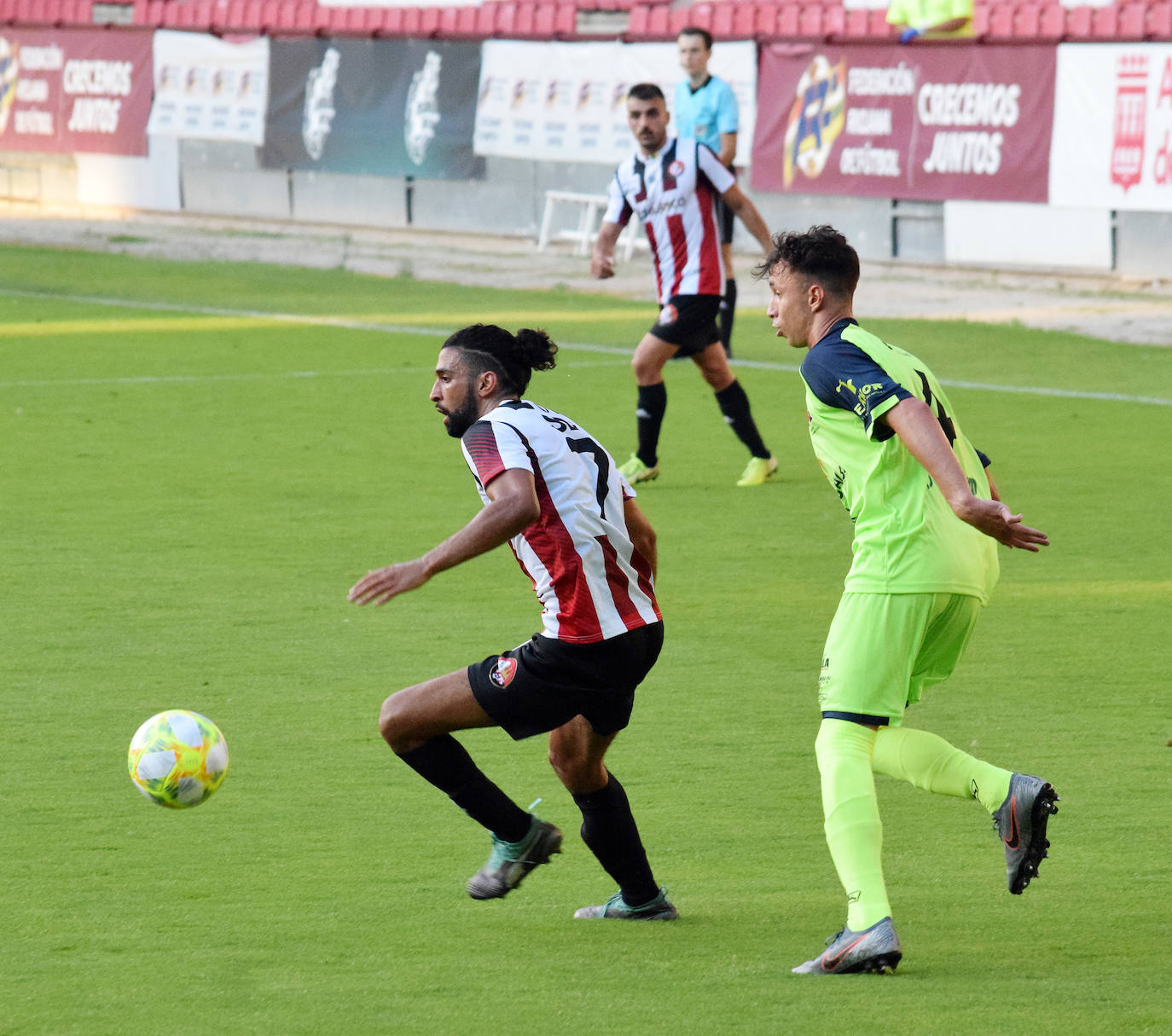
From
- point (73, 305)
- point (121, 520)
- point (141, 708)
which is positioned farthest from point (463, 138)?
point (141, 708)

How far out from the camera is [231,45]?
30.8 metres

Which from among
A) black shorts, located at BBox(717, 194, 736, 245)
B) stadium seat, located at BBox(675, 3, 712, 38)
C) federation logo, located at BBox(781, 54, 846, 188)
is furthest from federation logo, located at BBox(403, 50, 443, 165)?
black shorts, located at BBox(717, 194, 736, 245)

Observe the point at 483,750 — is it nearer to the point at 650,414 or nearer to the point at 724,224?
the point at 650,414

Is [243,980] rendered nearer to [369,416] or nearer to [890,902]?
[890,902]

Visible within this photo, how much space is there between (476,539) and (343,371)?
473 inches

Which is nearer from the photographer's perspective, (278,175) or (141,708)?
(141,708)

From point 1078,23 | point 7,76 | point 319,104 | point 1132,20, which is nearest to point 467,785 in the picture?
point 1132,20

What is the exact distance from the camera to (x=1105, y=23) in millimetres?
21438

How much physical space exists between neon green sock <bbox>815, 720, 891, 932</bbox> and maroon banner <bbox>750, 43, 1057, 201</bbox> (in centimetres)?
1789

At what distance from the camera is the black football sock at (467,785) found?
498 centimetres

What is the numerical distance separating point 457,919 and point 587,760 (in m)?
0.53

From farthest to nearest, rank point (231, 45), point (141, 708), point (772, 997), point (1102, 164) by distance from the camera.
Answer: point (231, 45) → point (1102, 164) → point (141, 708) → point (772, 997)

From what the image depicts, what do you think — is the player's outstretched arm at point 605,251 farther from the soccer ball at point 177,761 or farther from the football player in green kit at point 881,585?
the football player in green kit at point 881,585

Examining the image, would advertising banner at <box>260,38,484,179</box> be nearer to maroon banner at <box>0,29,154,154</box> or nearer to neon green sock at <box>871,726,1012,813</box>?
maroon banner at <box>0,29,154,154</box>
